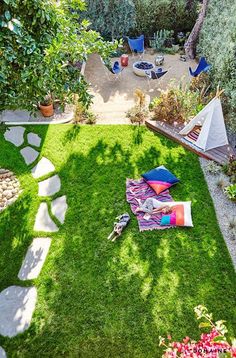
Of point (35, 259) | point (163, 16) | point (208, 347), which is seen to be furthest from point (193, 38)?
point (208, 347)

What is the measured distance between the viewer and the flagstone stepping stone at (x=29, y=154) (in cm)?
1101

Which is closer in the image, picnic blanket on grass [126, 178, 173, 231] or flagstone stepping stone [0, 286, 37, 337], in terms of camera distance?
flagstone stepping stone [0, 286, 37, 337]

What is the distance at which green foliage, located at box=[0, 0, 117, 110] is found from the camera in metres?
5.52

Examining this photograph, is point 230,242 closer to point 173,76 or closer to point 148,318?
point 148,318

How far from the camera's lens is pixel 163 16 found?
17484mm

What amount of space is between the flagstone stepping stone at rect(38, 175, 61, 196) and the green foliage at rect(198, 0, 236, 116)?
6.05 metres

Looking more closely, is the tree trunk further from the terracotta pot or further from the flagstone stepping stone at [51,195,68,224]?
the flagstone stepping stone at [51,195,68,224]

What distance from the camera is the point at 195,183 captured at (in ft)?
34.4

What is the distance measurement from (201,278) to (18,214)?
16.0 ft

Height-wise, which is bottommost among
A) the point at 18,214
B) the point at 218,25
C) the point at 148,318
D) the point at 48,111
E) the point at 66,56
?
the point at 148,318

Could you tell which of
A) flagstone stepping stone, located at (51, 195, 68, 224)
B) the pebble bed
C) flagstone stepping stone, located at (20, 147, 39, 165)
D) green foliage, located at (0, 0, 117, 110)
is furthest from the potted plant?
green foliage, located at (0, 0, 117, 110)

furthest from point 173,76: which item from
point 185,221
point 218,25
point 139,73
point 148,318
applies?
point 148,318

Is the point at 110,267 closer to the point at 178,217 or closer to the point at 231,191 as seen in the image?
the point at 178,217

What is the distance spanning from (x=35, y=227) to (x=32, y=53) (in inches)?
185
